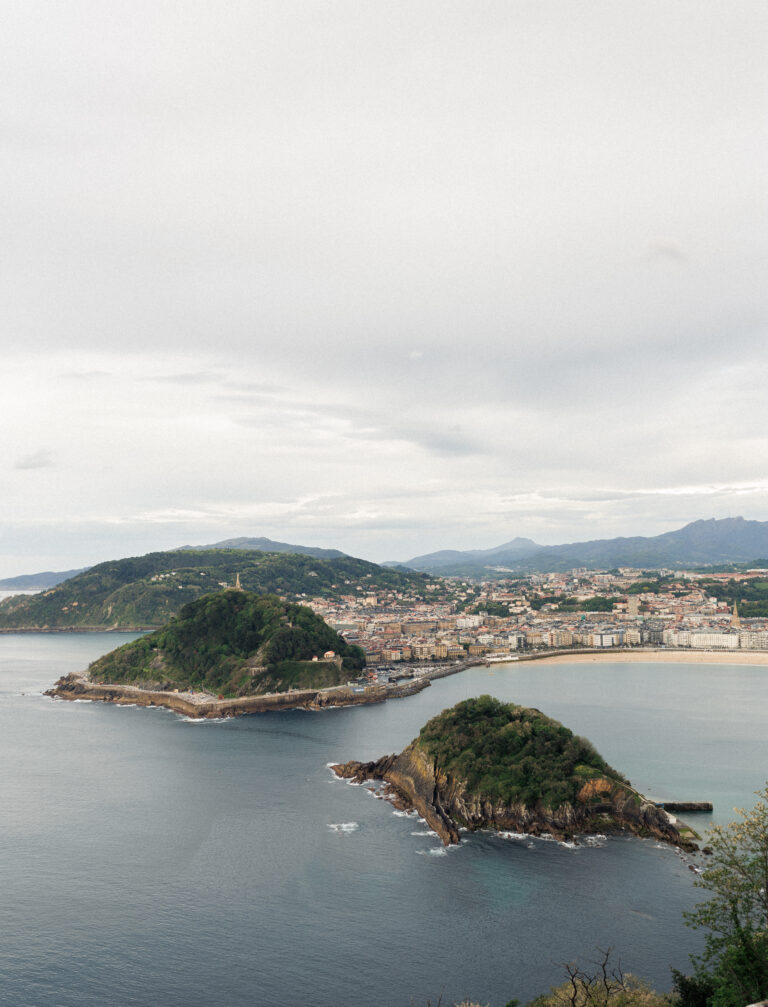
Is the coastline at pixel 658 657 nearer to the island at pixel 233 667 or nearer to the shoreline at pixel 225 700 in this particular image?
the shoreline at pixel 225 700

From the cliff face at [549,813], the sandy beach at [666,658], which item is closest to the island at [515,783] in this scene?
the cliff face at [549,813]

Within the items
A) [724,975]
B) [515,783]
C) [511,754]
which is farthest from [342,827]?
[724,975]

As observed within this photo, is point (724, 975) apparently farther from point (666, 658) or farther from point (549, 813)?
point (666, 658)

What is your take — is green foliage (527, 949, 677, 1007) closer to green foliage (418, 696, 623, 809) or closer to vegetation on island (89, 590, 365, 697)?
green foliage (418, 696, 623, 809)

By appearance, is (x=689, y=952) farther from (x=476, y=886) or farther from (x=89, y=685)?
(x=89, y=685)

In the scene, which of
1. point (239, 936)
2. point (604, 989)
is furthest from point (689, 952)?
point (239, 936)
